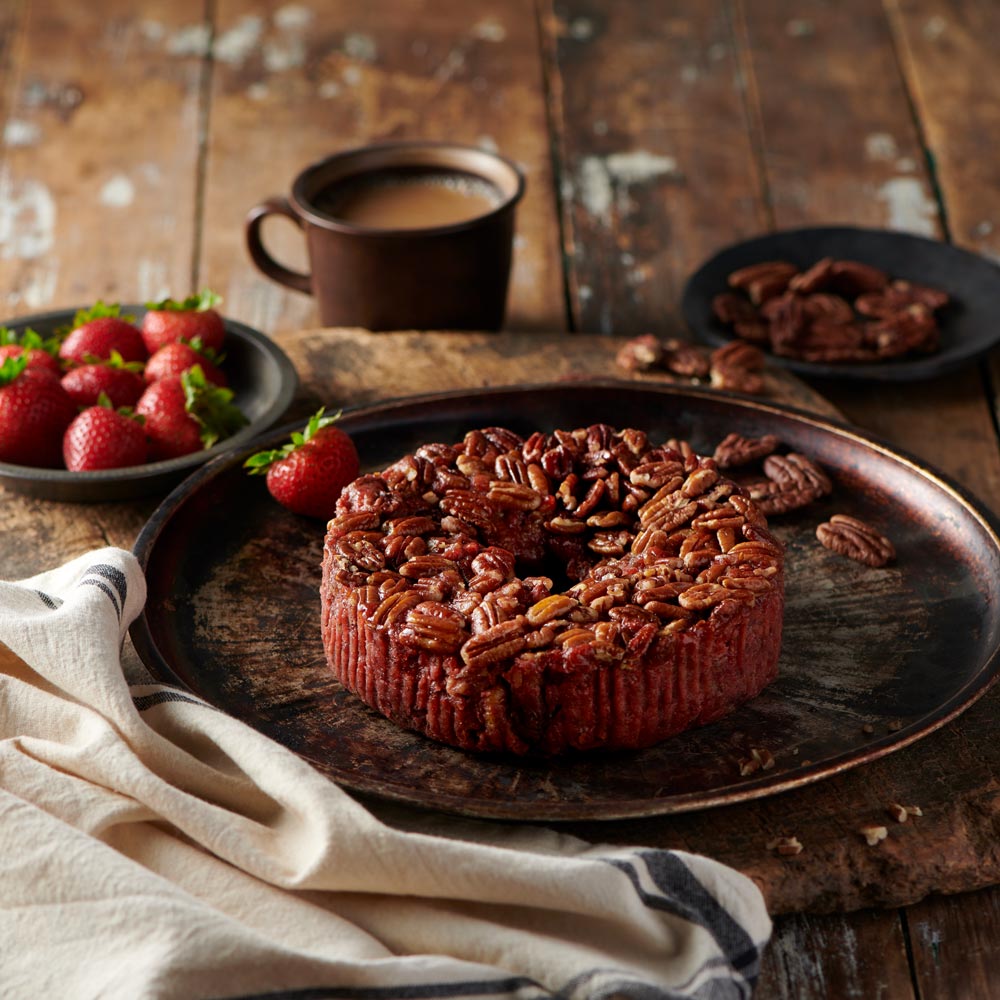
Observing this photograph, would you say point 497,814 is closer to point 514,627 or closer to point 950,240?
point 514,627

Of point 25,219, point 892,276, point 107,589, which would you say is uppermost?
point 107,589

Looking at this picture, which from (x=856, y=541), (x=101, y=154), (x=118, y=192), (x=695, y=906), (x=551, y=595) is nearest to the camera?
(x=695, y=906)

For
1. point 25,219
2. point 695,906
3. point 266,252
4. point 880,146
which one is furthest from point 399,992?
point 880,146

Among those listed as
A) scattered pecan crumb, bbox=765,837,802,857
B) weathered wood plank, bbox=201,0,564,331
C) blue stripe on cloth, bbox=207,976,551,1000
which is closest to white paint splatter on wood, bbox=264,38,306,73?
weathered wood plank, bbox=201,0,564,331

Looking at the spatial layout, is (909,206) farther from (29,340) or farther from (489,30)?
(29,340)

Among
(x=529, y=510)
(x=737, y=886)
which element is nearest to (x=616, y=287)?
(x=529, y=510)

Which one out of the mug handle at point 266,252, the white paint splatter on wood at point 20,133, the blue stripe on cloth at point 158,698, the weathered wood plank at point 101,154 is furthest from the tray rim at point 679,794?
the white paint splatter on wood at point 20,133

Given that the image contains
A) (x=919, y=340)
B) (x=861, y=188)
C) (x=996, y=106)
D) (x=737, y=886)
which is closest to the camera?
(x=737, y=886)

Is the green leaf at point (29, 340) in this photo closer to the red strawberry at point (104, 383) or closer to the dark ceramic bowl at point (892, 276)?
the red strawberry at point (104, 383)
